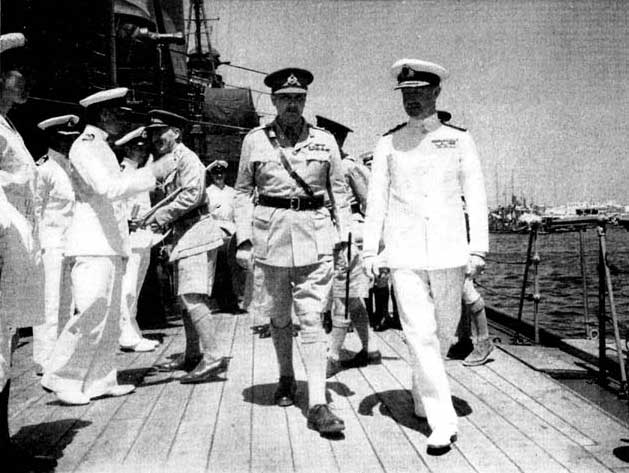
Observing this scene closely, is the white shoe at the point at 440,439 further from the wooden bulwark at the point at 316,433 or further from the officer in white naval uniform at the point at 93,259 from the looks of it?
the officer in white naval uniform at the point at 93,259

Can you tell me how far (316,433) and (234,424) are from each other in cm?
53

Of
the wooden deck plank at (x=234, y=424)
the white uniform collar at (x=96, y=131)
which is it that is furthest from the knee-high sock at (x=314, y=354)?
the white uniform collar at (x=96, y=131)

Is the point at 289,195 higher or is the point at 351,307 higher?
the point at 289,195

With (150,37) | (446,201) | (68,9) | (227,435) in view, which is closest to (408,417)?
(227,435)

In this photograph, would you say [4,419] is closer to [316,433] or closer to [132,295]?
[316,433]

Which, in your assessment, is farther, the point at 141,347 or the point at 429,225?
the point at 141,347

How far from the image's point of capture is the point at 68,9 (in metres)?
10.4

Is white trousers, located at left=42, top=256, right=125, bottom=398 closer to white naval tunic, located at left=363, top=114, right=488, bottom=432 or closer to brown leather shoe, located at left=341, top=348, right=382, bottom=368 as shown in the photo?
white naval tunic, located at left=363, top=114, right=488, bottom=432

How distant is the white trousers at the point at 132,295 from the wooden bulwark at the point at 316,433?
98cm

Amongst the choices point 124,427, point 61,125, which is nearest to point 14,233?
point 124,427

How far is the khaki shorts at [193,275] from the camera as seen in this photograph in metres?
4.86

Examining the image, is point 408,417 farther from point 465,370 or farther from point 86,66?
point 86,66

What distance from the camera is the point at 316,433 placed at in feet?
11.8

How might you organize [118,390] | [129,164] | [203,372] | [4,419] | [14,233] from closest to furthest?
[14,233] < [4,419] < [118,390] < [203,372] < [129,164]
